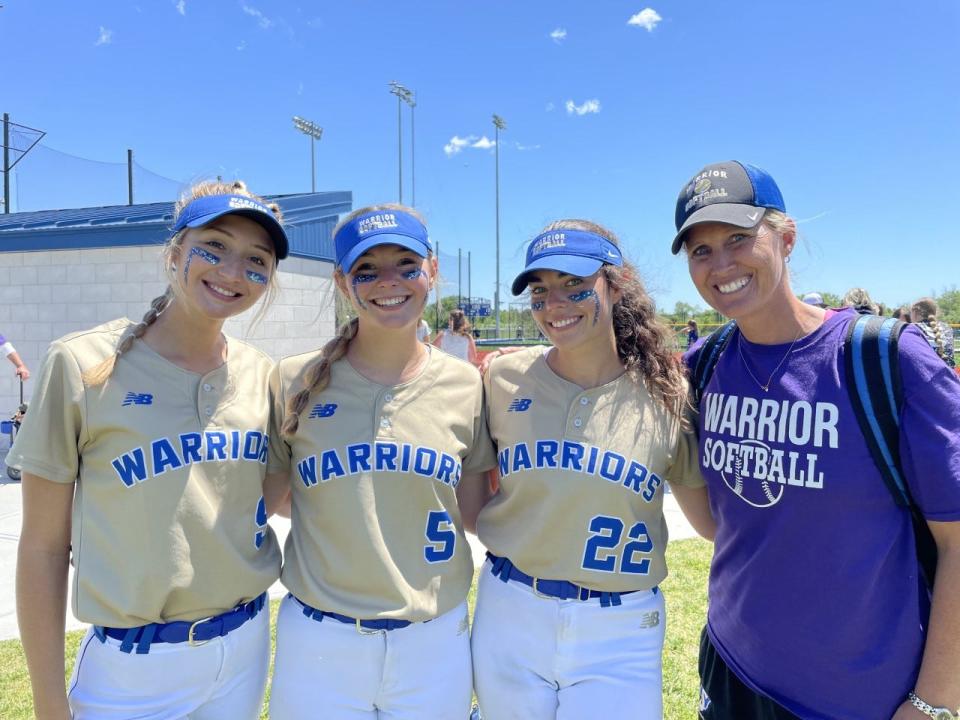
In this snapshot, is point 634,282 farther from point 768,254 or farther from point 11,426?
point 11,426

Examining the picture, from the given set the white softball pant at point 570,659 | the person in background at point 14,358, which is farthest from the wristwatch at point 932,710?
the person in background at point 14,358

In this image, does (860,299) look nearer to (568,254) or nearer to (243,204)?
(568,254)

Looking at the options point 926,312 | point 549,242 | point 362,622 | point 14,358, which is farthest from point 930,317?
point 14,358

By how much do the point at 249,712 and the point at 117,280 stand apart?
847 cm

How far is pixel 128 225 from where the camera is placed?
8.50 meters

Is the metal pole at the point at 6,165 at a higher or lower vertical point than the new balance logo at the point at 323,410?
higher

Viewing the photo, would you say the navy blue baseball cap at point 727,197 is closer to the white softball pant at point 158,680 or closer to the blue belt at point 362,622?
the blue belt at point 362,622

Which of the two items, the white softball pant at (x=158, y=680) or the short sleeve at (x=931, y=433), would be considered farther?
the white softball pant at (x=158, y=680)

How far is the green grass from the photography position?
3361mm

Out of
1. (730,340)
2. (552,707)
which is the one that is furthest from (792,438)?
(552,707)

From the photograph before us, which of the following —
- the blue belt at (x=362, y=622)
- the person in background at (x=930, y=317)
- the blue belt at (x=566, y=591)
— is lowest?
the blue belt at (x=362, y=622)

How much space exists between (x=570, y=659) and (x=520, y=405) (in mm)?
938

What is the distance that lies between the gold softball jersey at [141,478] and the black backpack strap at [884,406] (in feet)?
6.54

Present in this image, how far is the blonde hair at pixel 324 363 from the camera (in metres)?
2.16
